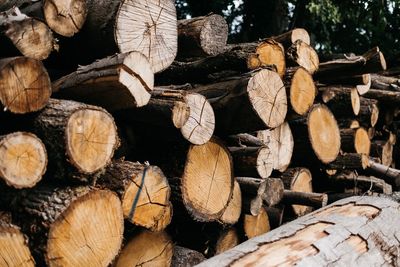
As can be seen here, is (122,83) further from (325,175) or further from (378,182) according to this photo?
(378,182)

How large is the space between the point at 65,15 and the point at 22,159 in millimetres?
832

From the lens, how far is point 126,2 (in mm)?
2500

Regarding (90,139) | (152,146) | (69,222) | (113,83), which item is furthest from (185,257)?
(113,83)

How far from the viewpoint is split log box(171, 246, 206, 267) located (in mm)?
2881

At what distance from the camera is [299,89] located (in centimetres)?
340

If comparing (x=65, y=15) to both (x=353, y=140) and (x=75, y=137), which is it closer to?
(x=75, y=137)

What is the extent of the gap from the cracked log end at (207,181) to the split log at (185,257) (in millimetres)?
288

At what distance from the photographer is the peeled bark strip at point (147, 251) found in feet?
8.58

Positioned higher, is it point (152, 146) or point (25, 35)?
point (25, 35)

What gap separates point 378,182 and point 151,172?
2.88m

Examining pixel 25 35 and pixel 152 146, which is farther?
pixel 152 146

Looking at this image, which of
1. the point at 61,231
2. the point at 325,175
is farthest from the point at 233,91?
the point at 325,175

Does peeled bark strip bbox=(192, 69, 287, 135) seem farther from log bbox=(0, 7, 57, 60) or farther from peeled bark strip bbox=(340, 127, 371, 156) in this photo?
peeled bark strip bbox=(340, 127, 371, 156)

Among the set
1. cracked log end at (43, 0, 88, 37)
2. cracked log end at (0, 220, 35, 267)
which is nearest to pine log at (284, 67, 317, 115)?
cracked log end at (43, 0, 88, 37)
